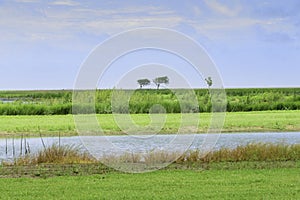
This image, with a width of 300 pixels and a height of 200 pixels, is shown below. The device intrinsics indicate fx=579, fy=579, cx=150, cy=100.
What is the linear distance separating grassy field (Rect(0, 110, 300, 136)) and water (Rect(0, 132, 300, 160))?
1.49m

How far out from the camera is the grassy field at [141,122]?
2830 cm

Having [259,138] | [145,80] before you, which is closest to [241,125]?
→ [259,138]

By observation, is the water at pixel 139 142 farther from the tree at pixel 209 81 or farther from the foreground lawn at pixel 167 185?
the foreground lawn at pixel 167 185

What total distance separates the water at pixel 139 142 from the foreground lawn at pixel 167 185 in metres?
5.24

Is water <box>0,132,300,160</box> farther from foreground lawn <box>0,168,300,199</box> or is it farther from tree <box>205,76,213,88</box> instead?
foreground lawn <box>0,168,300,199</box>

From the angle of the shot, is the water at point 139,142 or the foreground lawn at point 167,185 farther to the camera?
the water at point 139,142

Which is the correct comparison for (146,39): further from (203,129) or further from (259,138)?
(203,129)

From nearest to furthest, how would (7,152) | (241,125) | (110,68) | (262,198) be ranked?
(262,198)
(110,68)
(7,152)
(241,125)

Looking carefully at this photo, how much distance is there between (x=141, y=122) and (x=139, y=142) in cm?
275

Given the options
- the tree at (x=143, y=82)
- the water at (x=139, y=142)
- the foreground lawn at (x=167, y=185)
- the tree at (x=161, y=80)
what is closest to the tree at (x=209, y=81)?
the tree at (x=161, y=80)

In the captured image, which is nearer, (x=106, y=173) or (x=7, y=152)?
(x=106, y=173)

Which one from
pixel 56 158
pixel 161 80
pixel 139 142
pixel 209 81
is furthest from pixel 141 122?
pixel 209 81

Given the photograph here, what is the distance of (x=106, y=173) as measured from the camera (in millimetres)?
13539

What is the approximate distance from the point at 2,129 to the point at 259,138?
488 inches
